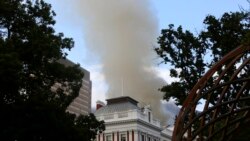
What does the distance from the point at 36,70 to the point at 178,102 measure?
26.3ft

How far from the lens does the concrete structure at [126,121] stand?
220 feet

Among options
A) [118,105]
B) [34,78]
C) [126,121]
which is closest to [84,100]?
[118,105]

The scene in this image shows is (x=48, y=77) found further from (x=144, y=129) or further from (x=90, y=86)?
(x=90, y=86)

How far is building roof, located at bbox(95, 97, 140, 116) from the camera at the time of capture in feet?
229

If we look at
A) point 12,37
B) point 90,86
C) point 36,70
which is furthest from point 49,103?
point 90,86

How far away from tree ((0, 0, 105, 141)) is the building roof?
40482mm

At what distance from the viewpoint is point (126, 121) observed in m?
67.0

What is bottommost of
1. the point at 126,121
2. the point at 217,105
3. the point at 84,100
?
the point at 217,105

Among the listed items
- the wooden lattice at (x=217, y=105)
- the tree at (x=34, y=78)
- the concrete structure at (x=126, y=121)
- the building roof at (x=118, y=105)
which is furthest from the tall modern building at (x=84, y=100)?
the wooden lattice at (x=217, y=105)

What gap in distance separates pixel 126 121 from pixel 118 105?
4843 millimetres

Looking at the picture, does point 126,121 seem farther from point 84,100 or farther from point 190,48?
point 84,100

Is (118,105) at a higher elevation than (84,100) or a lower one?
lower

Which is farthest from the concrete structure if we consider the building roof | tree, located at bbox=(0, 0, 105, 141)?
tree, located at bbox=(0, 0, 105, 141)

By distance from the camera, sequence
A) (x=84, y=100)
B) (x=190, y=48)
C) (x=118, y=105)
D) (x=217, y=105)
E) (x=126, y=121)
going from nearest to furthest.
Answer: (x=217, y=105)
(x=190, y=48)
(x=126, y=121)
(x=118, y=105)
(x=84, y=100)
